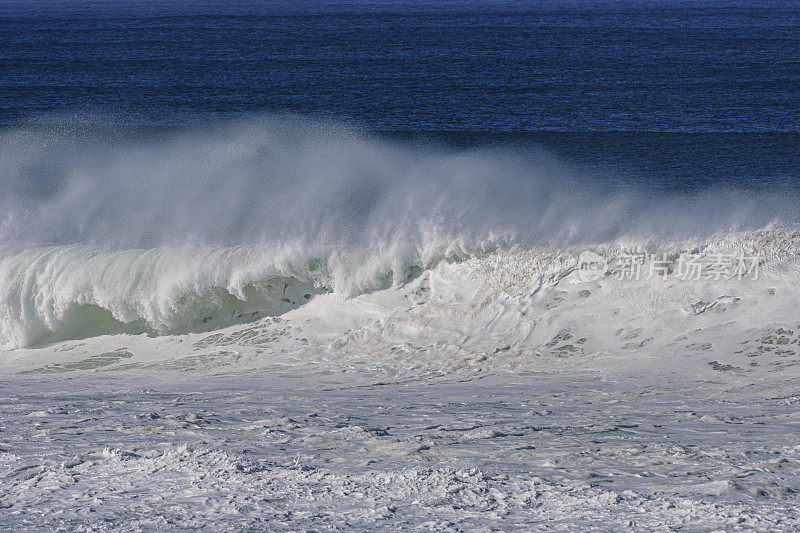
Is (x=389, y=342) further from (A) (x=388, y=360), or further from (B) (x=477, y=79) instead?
(B) (x=477, y=79)

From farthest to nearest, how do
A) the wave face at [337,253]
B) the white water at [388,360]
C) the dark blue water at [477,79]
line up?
1. the dark blue water at [477,79]
2. the wave face at [337,253]
3. the white water at [388,360]

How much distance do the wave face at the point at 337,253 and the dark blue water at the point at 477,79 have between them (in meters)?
11.0

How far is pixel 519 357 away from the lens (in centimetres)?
882

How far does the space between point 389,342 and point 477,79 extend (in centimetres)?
2818

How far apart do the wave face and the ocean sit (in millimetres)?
37

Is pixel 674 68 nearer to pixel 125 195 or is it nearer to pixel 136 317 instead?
pixel 125 195

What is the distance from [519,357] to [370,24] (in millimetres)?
54589

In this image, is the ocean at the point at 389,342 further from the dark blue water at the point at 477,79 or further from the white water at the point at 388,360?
the dark blue water at the point at 477,79

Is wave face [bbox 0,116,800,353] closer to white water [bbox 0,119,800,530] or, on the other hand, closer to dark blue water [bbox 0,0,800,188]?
white water [bbox 0,119,800,530]

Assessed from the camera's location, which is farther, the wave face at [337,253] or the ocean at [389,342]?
the wave face at [337,253]

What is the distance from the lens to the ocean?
547 centimetres

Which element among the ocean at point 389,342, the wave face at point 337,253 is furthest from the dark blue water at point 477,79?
the wave face at point 337,253

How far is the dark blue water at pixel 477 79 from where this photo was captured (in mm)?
25391

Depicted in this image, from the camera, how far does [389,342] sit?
364 inches
